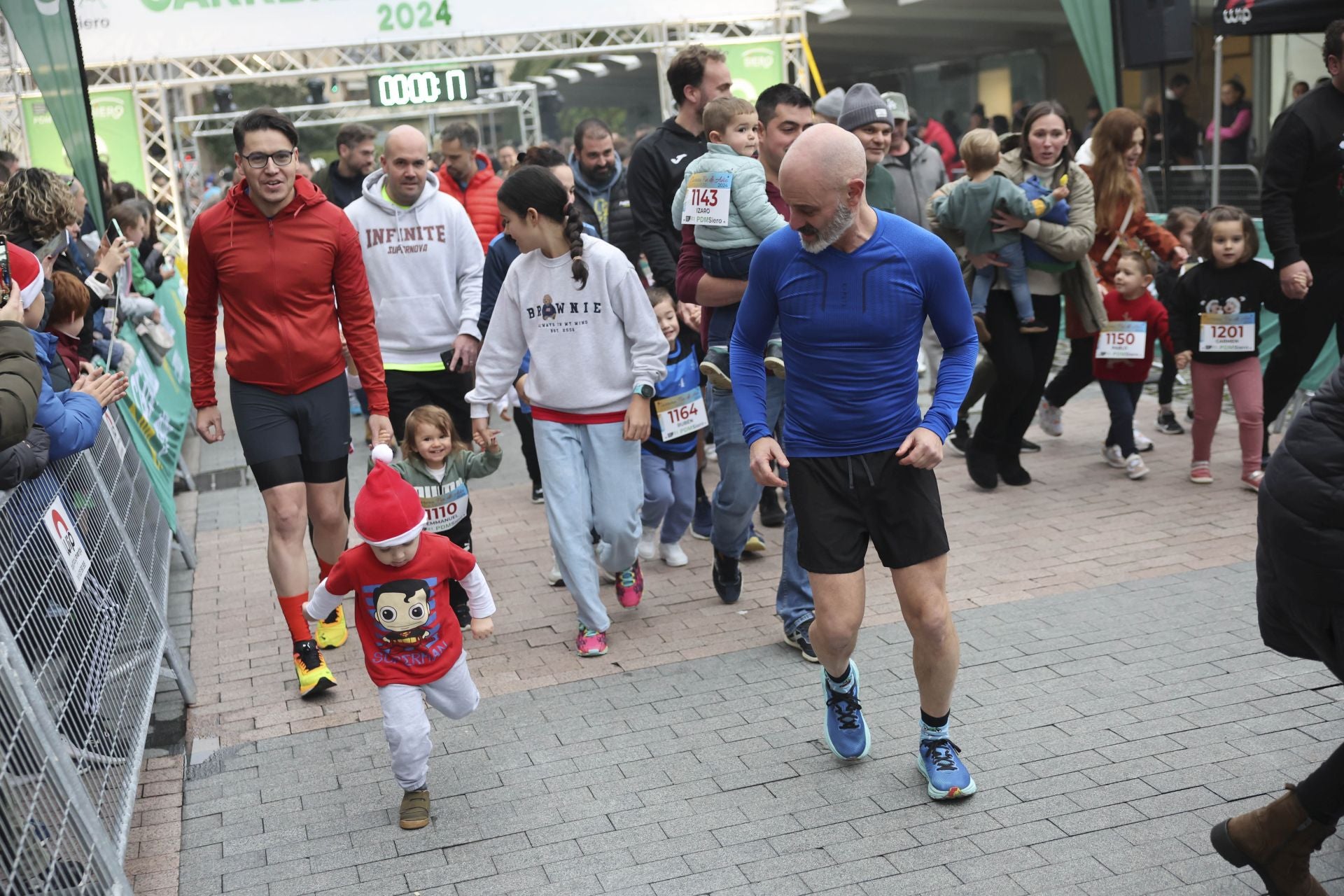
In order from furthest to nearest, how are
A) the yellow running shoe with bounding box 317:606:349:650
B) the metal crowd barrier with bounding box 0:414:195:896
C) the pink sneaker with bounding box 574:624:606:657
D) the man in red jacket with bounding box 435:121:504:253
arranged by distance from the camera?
the man in red jacket with bounding box 435:121:504:253, the yellow running shoe with bounding box 317:606:349:650, the pink sneaker with bounding box 574:624:606:657, the metal crowd barrier with bounding box 0:414:195:896

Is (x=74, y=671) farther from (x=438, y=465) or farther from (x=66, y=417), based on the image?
(x=438, y=465)

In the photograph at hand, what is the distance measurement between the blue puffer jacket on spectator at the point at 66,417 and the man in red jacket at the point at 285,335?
2.79 ft

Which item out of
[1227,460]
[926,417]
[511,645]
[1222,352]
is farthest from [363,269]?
[1227,460]

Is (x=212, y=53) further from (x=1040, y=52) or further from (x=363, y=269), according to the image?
(x=1040, y=52)

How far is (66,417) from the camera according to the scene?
413cm

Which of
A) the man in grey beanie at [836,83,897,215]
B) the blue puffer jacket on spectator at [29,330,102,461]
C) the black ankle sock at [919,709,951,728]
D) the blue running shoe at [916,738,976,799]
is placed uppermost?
the man in grey beanie at [836,83,897,215]

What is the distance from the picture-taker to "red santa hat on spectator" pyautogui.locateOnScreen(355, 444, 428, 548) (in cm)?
402

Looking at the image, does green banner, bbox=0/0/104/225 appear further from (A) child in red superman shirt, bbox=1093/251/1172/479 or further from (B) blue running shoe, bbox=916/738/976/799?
(A) child in red superman shirt, bbox=1093/251/1172/479

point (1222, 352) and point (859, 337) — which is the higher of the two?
point (859, 337)

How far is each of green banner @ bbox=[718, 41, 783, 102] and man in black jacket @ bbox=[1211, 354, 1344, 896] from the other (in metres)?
16.7

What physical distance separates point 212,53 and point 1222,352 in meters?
14.6

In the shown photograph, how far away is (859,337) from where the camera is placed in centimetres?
394

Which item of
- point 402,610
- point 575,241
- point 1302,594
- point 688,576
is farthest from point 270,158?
point 1302,594

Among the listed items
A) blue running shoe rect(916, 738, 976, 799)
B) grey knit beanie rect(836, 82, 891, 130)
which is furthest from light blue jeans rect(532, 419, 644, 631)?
blue running shoe rect(916, 738, 976, 799)
